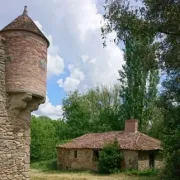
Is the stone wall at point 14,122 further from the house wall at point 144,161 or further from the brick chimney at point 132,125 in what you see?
the brick chimney at point 132,125

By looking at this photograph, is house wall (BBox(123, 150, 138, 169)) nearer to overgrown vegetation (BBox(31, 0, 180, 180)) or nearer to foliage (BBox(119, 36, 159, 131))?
overgrown vegetation (BBox(31, 0, 180, 180))

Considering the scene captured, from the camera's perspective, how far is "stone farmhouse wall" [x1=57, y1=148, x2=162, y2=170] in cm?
2850

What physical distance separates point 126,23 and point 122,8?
26.7 inches

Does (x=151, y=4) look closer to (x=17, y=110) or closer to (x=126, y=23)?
(x=126, y=23)

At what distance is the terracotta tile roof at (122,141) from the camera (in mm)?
29208

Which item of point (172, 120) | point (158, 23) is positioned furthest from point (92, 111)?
point (158, 23)

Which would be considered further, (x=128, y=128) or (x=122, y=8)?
(x=128, y=128)

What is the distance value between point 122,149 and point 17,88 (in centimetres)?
2135

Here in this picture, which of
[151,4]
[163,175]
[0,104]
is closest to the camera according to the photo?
[0,104]

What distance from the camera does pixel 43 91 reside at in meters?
9.66

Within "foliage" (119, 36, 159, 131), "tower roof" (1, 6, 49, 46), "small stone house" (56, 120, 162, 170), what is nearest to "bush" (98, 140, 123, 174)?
"small stone house" (56, 120, 162, 170)

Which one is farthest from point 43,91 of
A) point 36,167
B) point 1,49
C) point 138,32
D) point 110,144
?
point 36,167

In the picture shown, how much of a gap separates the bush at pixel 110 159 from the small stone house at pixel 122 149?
0.55 metres

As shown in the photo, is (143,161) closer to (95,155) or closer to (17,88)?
(95,155)
